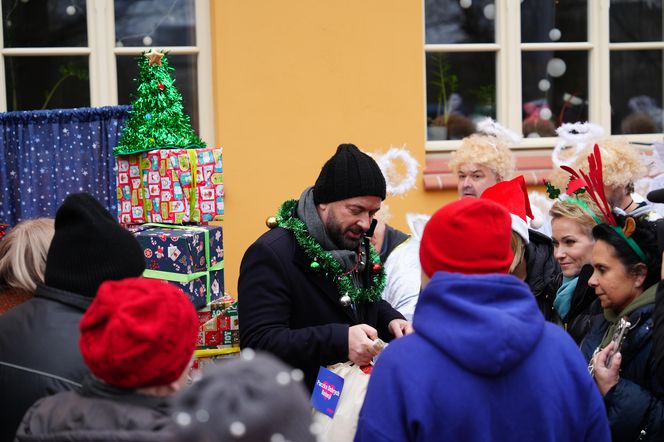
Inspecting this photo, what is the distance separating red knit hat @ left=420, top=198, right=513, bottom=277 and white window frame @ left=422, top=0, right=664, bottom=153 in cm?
436

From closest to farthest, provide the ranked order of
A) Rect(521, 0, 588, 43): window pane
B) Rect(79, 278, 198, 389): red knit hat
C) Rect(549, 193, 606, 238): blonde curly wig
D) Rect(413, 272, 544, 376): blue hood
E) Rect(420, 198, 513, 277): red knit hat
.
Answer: Rect(79, 278, 198, 389): red knit hat
Rect(413, 272, 544, 376): blue hood
Rect(420, 198, 513, 277): red knit hat
Rect(549, 193, 606, 238): blonde curly wig
Rect(521, 0, 588, 43): window pane

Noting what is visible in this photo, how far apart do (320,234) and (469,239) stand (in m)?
1.14

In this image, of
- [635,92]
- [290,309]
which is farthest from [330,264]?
[635,92]

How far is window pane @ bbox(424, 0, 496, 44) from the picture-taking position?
7066 mm

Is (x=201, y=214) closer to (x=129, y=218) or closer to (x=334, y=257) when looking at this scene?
(x=129, y=218)

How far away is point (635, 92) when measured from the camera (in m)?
7.46

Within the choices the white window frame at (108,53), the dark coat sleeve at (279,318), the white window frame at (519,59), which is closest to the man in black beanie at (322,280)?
the dark coat sleeve at (279,318)

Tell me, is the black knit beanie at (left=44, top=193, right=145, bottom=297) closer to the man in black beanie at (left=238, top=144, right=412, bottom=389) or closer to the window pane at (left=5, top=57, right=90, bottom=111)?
the man in black beanie at (left=238, top=144, right=412, bottom=389)

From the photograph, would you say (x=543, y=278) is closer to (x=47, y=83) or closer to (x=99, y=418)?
(x=99, y=418)

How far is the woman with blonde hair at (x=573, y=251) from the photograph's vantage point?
13.3 feet

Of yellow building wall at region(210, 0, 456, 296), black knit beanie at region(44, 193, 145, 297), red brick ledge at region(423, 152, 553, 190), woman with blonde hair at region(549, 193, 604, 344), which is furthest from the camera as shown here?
red brick ledge at region(423, 152, 553, 190)

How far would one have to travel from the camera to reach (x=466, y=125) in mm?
7141

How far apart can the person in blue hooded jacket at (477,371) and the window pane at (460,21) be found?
4746 mm

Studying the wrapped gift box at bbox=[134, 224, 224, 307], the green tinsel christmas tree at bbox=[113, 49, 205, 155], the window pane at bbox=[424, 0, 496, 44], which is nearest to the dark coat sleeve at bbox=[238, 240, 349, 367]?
the wrapped gift box at bbox=[134, 224, 224, 307]
